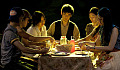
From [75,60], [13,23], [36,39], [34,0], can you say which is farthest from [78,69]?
[34,0]

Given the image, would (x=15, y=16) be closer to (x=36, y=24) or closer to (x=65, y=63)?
(x=65, y=63)

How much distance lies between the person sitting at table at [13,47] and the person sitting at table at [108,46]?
93 cm

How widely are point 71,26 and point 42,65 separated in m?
2.44

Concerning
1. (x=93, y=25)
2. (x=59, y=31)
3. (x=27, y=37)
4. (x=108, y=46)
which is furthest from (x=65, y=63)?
(x=93, y=25)

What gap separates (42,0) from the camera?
7789 millimetres

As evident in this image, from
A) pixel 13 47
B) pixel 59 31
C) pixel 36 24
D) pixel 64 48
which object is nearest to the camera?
pixel 13 47

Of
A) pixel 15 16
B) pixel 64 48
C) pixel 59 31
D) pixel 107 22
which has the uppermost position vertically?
pixel 15 16

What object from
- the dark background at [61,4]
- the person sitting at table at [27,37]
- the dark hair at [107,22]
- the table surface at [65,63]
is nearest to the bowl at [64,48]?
the table surface at [65,63]

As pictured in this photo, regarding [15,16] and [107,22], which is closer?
[15,16]

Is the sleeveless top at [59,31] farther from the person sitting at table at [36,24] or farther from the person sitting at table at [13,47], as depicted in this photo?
the person sitting at table at [13,47]

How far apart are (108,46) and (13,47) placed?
61.9 inches

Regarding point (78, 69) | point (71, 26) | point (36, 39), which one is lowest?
point (78, 69)

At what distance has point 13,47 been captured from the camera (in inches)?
100

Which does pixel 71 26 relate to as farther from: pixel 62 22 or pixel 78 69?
pixel 78 69
